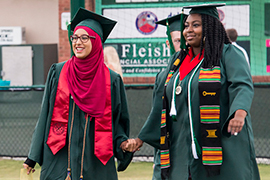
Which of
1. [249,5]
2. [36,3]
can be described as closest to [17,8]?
[36,3]

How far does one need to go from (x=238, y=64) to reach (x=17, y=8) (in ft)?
63.6

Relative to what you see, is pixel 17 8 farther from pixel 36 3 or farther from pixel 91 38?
pixel 91 38

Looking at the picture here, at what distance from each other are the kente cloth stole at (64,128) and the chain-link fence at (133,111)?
401 cm

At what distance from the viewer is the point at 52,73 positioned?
3998 mm

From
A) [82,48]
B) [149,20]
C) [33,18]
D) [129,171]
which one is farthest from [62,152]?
[33,18]

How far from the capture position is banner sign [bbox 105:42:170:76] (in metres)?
9.69

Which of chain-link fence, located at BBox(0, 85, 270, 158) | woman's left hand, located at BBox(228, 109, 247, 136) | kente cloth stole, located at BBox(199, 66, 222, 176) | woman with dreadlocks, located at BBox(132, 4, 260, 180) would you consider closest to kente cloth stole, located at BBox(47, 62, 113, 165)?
A: woman with dreadlocks, located at BBox(132, 4, 260, 180)

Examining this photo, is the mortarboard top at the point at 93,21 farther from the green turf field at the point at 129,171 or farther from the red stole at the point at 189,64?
the green turf field at the point at 129,171

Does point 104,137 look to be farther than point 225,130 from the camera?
Yes

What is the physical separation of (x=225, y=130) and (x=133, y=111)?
194 inches

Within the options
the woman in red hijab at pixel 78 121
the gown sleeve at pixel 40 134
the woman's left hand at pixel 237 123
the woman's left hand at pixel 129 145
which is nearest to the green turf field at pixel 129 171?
the woman's left hand at pixel 129 145

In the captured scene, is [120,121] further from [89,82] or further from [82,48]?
[82,48]

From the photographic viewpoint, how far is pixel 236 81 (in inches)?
125

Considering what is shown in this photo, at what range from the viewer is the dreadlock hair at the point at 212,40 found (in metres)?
3.31
